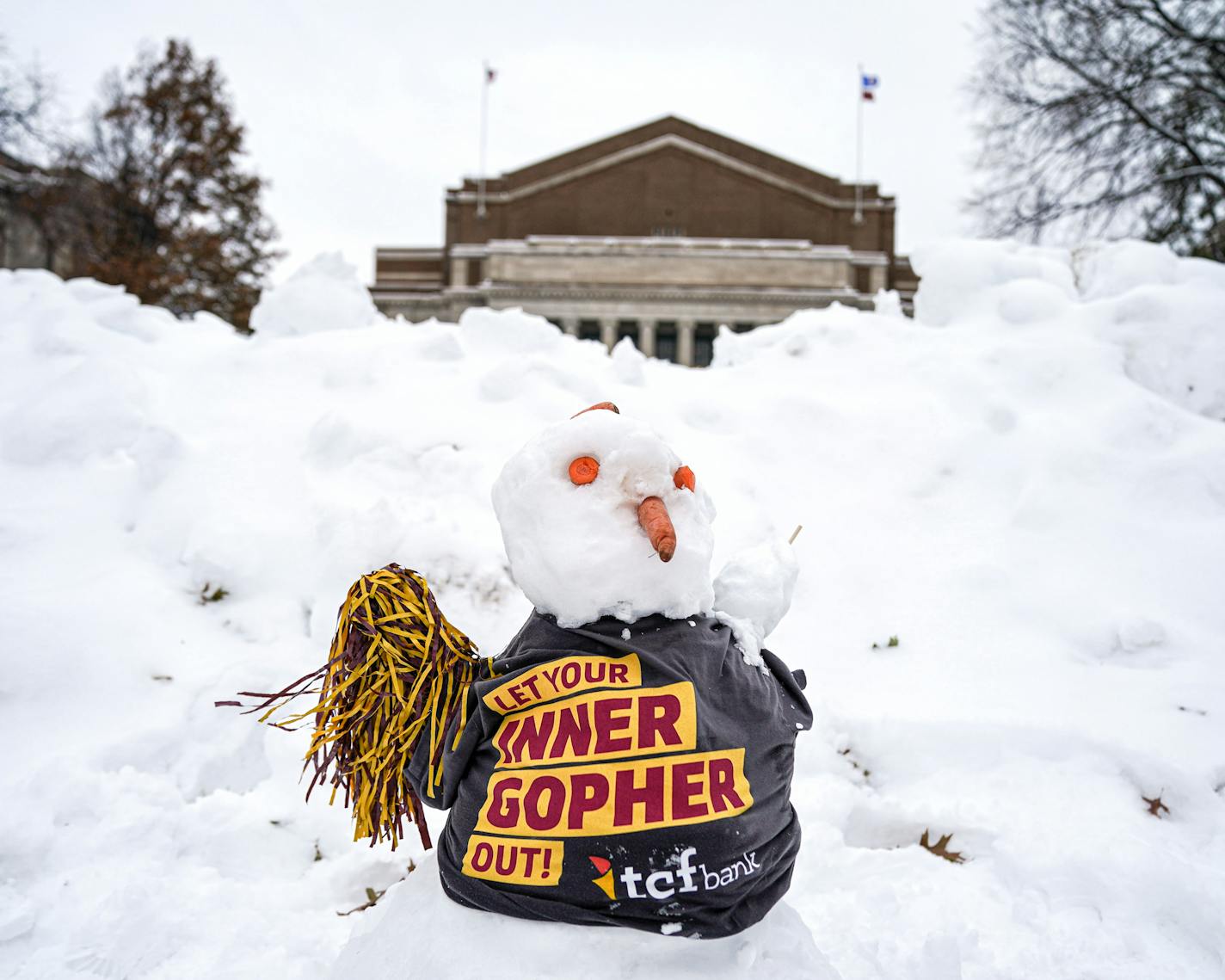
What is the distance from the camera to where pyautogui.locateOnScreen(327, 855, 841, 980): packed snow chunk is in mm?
1364

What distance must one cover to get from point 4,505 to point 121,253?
18006mm

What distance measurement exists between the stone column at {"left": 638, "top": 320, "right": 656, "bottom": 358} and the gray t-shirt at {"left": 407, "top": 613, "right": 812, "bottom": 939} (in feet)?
87.3

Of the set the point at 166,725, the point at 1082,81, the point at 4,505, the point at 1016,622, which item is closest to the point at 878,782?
the point at 1016,622

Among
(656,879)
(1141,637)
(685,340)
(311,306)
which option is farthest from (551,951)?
(685,340)

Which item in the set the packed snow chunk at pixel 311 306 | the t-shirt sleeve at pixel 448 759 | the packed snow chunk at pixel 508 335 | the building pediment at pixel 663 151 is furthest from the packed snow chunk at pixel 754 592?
the building pediment at pixel 663 151

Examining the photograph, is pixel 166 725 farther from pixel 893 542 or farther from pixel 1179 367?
pixel 1179 367

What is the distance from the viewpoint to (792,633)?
327cm

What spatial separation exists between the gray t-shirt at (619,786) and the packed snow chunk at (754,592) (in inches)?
7.0

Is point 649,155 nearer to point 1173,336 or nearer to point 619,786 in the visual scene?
point 1173,336

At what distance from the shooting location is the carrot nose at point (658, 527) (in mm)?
1415

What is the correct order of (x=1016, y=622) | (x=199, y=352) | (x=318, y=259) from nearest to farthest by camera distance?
1. (x=1016, y=622)
2. (x=199, y=352)
3. (x=318, y=259)

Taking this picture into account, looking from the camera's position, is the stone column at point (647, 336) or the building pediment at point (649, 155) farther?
the building pediment at point (649, 155)

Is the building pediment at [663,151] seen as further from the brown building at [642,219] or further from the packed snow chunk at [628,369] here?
the packed snow chunk at [628,369]

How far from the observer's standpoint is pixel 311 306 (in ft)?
18.7
